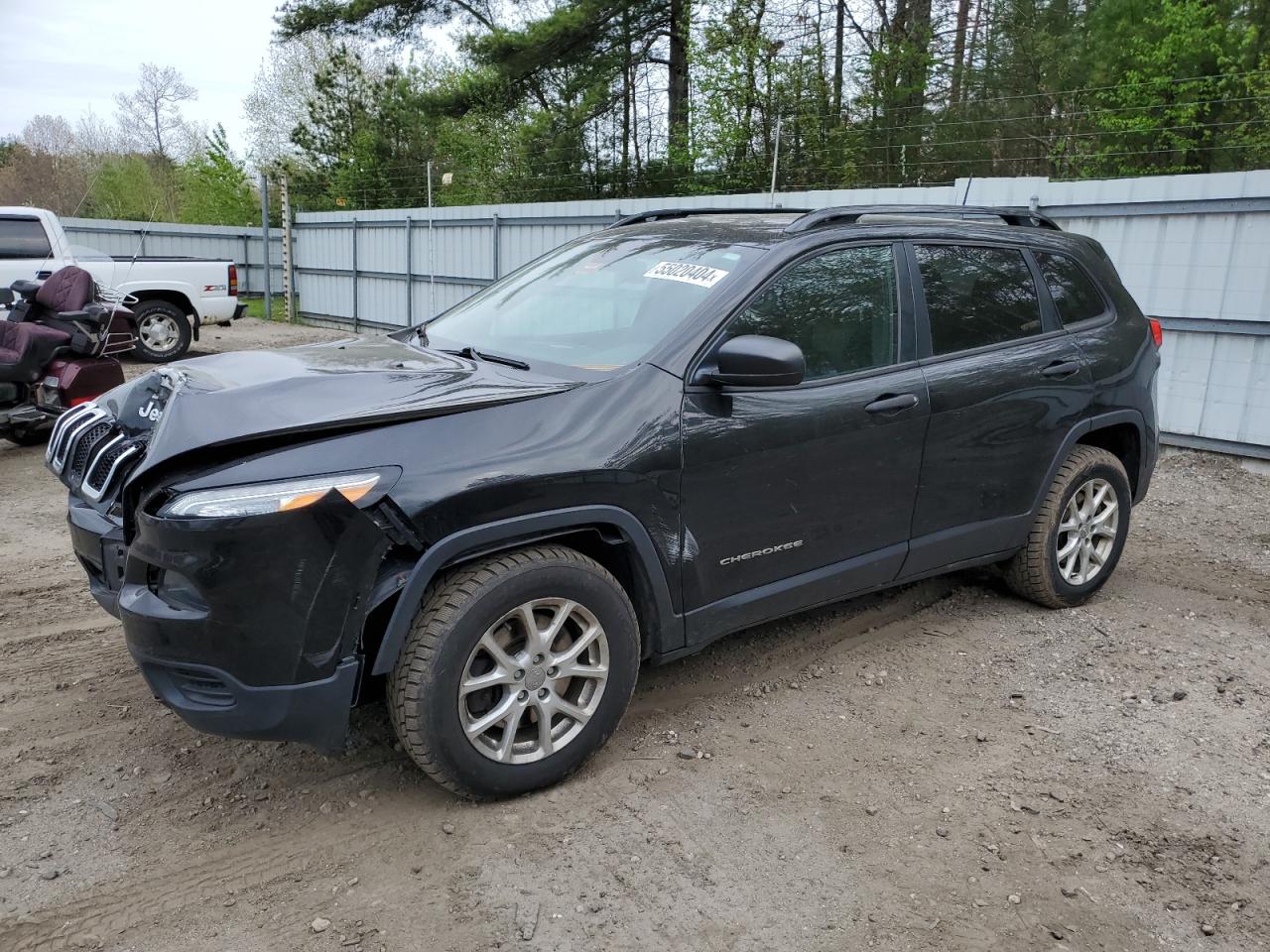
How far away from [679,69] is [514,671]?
19.0 m

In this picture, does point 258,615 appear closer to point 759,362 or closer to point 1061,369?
point 759,362

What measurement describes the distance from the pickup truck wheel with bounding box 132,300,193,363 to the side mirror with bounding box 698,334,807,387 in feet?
38.1

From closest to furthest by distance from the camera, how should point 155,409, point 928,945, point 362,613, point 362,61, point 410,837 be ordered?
point 928,945 → point 362,613 → point 410,837 → point 155,409 → point 362,61

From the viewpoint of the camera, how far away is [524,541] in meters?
3.02

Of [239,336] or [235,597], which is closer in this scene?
[235,597]

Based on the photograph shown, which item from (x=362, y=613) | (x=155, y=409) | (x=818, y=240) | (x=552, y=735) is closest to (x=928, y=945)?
(x=552, y=735)

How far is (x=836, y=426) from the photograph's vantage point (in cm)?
370

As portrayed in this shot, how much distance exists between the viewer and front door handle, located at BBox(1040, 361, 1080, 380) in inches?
175

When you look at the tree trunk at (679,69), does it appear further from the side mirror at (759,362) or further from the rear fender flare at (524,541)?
the rear fender flare at (524,541)

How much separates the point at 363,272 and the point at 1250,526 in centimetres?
1548

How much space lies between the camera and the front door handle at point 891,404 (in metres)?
3.82

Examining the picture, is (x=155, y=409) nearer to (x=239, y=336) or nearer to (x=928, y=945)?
(x=928, y=945)

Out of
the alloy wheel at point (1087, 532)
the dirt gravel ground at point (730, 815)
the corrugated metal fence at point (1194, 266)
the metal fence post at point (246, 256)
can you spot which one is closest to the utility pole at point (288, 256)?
the metal fence post at point (246, 256)

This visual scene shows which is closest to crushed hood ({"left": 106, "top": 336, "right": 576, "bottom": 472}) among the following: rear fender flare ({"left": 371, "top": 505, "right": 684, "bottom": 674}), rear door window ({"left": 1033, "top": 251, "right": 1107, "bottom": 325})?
rear fender flare ({"left": 371, "top": 505, "right": 684, "bottom": 674})
